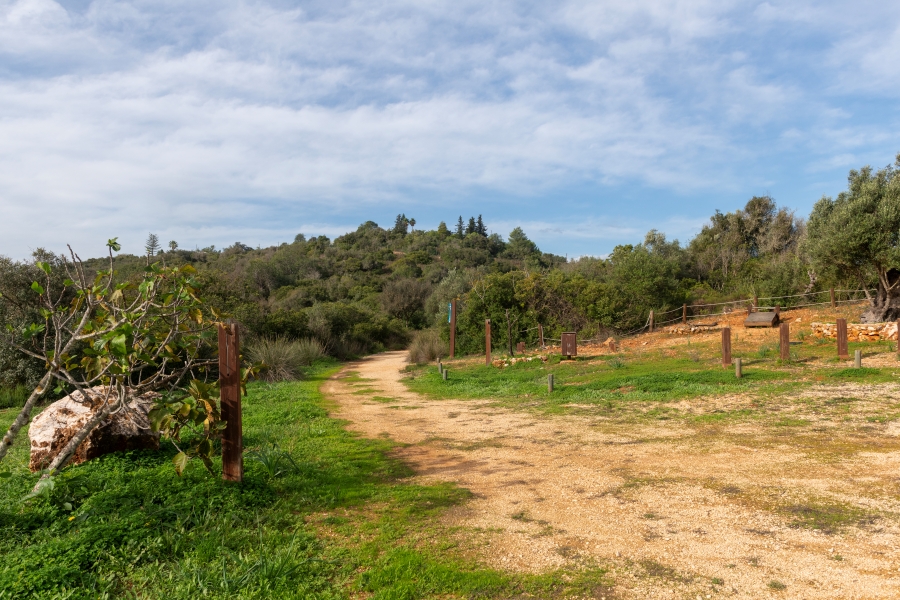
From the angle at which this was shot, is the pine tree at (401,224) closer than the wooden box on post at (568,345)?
No

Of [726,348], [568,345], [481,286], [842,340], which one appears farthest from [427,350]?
[842,340]

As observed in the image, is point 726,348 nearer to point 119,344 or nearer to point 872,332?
point 872,332

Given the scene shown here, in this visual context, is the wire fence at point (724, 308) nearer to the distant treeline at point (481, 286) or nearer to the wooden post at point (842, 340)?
the distant treeline at point (481, 286)

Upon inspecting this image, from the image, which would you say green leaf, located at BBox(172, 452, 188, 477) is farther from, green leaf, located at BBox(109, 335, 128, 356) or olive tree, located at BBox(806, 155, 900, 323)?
olive tree, located at BBox(806, 155, 900, 323)

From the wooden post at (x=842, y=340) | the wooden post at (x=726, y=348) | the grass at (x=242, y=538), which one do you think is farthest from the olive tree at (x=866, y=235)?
the grass at (x=242, y=538)

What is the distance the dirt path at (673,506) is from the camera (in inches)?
147

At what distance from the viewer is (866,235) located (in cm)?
1873

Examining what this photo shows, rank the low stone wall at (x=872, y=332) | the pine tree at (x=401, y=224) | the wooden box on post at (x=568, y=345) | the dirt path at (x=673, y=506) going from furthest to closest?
1. the pine tree at (x=401, y=224)
2. the wooden box on post at (x=568, y=345)
3. the low stone wall at (x=872, y=332)
4. the dirt path at (x=673, y=506)

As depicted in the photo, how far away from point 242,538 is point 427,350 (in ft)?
66.2

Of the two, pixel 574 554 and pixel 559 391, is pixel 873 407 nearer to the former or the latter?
pixel 559 391

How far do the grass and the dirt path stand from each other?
396mm

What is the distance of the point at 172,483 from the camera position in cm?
524

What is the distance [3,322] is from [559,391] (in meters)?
14.3

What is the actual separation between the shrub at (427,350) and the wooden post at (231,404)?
56.5 ft
